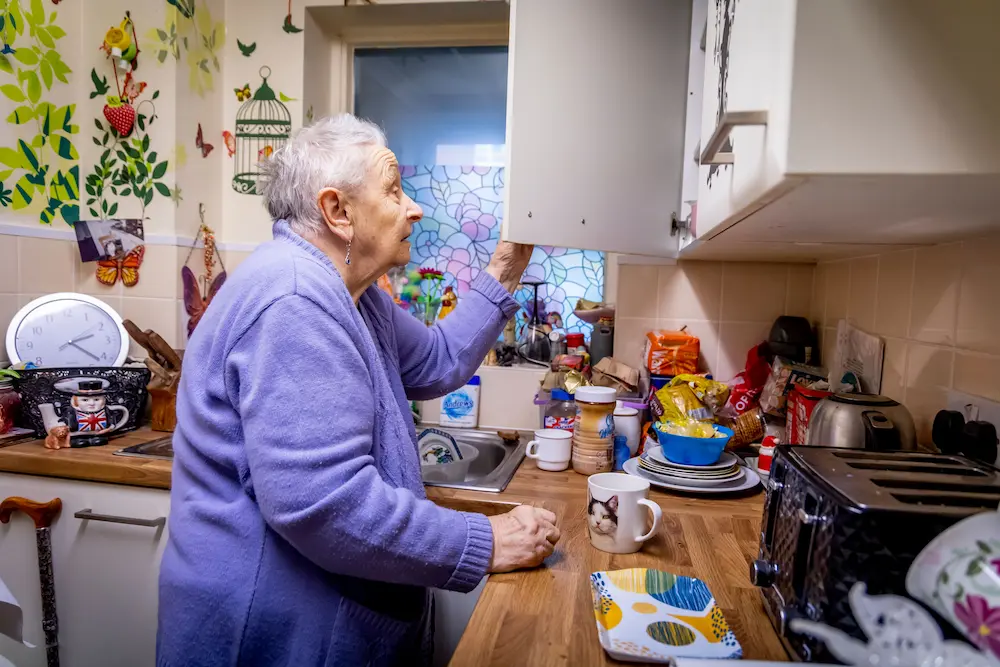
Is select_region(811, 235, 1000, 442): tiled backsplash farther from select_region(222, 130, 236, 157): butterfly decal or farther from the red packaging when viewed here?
select_region(222, 130, 236, 157): butterfly decal

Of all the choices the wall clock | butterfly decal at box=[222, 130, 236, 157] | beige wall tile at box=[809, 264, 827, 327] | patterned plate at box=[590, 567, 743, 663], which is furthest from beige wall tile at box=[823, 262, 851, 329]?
the wall clock

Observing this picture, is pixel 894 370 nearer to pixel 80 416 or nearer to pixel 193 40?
pixel 80 416

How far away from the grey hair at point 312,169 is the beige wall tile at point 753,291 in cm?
102

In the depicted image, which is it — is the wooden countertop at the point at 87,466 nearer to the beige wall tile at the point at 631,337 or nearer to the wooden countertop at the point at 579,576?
the wooden countertop at the point at 579,576

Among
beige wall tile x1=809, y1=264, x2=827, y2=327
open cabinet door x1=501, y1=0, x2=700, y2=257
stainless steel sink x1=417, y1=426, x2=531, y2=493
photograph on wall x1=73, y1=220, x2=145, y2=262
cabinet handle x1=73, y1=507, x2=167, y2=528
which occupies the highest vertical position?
open cabinet door x1=501, y1=0, x2=700, y2=257

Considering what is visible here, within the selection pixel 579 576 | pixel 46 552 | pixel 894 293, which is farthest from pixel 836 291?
pixel 46 552

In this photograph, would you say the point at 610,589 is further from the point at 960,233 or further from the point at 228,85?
the point at 228,85

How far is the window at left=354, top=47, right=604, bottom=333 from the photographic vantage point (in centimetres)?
201

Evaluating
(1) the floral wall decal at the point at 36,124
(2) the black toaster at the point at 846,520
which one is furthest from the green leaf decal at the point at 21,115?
(2) the black toaster at the point at 846,520

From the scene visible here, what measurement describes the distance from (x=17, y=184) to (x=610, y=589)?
5.87 feet

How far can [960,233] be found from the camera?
0.80m

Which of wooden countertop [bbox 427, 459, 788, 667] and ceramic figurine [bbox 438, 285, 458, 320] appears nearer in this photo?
wooden countertop [bbox 427, 459, 788, 667]

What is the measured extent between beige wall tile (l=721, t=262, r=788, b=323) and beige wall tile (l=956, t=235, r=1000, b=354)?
29.8 inches

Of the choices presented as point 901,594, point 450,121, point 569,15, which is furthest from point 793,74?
point 450,121
